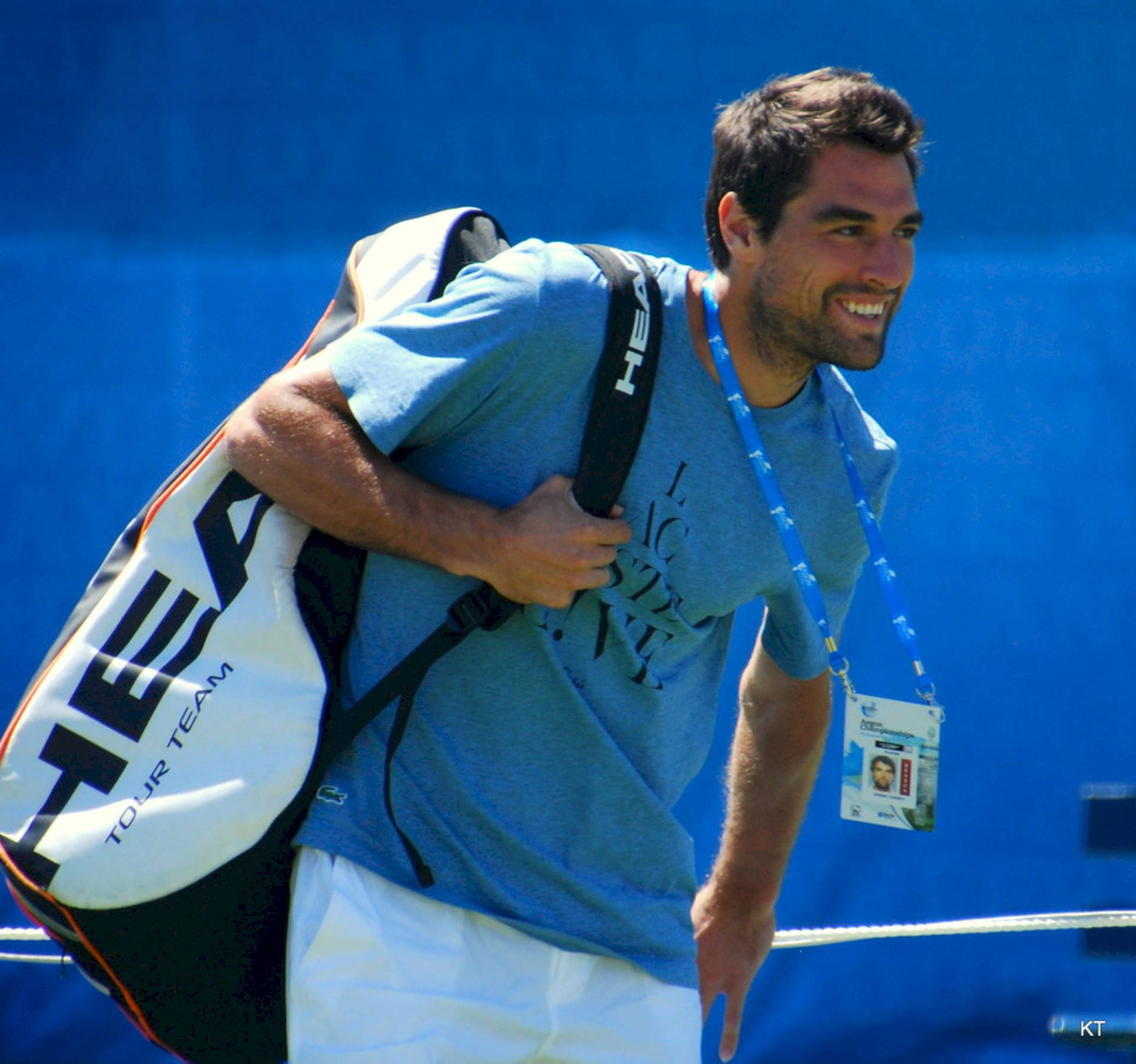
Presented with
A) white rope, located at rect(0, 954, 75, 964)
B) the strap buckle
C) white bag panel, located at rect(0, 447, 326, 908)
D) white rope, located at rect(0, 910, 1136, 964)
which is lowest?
white rope, located at rect(0, 954, 75, 964)

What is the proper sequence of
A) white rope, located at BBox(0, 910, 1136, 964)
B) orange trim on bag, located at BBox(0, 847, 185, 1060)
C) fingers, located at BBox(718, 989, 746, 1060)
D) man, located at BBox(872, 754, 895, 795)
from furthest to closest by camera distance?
1. white rope, located at BBox(0, 910, 1136, 964)
2. fingers, located at BBox(718, 989, 746, 1060)
3. man, located at BBox(872, 754, 895, 795)
4. orange trim on bag, located at BBox(0, 847, 185, 1060)

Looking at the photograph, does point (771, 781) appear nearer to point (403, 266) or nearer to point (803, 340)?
point (803, 340)

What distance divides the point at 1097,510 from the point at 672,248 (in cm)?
→ 96

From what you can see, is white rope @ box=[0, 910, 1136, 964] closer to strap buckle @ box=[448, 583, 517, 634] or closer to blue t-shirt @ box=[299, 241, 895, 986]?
blue t-shirt @ box=[299, 241, 895, 986]

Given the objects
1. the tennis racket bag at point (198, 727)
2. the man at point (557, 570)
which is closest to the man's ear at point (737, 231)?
the man at point (557, 570)

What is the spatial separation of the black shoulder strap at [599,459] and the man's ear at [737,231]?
0.18 m

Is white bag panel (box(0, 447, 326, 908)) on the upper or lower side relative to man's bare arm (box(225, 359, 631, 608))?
lower

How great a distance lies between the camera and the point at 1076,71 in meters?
2.86

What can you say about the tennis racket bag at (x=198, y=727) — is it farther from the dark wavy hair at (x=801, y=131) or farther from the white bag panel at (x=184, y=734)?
the dark wavy hair at (x=801, y=131)

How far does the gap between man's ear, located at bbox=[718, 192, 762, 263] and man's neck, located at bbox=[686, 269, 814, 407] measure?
5cm

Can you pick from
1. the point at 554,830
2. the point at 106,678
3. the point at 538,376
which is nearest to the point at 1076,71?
the point at 538,376

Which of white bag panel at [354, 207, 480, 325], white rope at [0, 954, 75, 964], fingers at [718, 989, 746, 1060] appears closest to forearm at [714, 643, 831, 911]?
fingers at [718, 989, 746, 1060]

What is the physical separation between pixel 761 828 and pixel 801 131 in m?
0.94

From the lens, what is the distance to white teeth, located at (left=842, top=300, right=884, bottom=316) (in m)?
1.81
